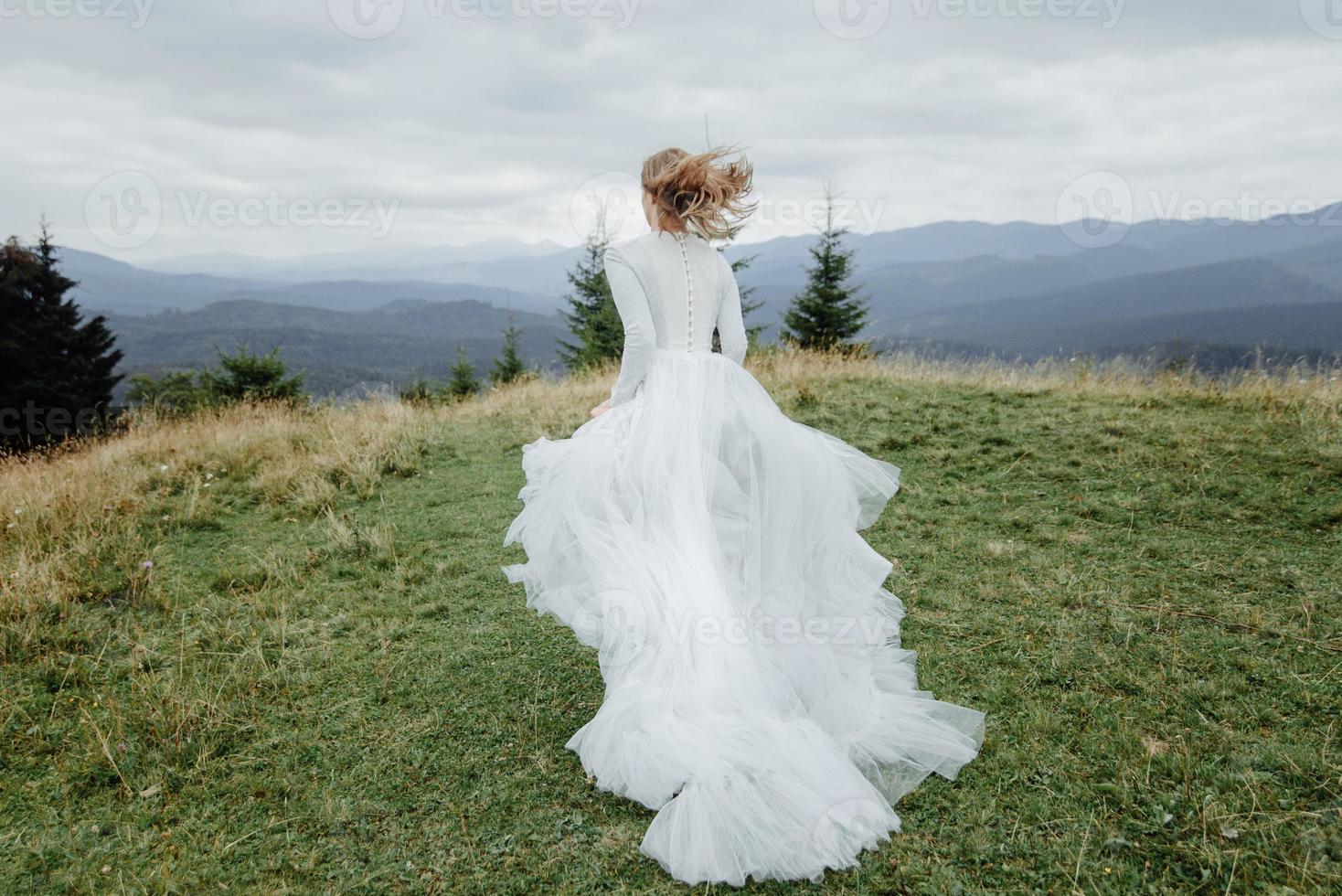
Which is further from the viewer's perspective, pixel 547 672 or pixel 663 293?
pixel 547 672

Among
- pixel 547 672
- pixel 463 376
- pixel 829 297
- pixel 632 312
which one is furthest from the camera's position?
pixel 463 376

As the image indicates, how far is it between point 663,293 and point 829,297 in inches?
830

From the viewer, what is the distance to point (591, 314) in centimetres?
2841

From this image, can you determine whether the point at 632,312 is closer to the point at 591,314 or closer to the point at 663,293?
the point at 663,293

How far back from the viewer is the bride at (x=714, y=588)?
9.46 ft

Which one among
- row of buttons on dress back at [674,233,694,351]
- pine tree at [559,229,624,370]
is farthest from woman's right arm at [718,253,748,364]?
pine tree at [559,229,624,370]

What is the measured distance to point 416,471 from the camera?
857cm

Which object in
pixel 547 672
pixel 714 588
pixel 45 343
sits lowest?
pixel 547 672

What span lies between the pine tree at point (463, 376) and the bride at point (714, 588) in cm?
2145

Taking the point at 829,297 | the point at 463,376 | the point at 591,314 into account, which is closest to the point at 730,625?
the point at 829,297

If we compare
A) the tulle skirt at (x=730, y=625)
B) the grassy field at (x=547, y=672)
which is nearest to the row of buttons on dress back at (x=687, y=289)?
the tulle skirt at (x=730, y=625)

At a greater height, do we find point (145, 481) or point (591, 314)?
point (591, 314)

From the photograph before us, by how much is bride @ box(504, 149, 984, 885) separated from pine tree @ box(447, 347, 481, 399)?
845 inches

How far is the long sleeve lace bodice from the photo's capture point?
359cm
